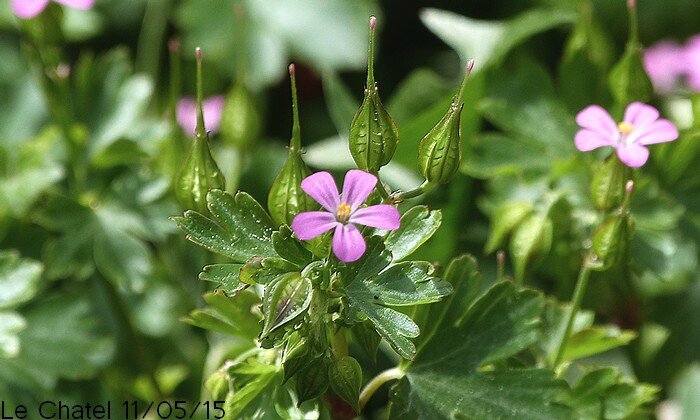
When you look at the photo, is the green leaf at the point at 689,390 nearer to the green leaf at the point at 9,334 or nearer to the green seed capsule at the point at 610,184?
the green seed capsule at the point at 610,184

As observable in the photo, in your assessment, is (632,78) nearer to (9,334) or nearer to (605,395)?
(605,395)

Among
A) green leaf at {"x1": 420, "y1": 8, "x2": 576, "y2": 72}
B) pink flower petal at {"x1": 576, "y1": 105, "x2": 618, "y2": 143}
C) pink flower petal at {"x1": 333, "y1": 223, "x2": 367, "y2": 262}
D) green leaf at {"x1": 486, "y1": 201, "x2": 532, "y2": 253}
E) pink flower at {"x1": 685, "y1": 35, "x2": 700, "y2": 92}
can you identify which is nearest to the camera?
pink flower petal at {"x1": 333, "y1": 223, "x2": 367, "y2": 262}

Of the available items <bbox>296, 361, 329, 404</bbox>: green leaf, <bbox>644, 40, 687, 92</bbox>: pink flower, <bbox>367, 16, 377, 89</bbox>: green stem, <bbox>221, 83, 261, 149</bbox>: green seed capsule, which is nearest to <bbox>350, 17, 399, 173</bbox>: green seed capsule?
<bbox>367, 16, 377, 89</bbox>: green stem

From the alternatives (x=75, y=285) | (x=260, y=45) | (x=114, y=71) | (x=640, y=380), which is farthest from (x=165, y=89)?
(x=640, y=380)

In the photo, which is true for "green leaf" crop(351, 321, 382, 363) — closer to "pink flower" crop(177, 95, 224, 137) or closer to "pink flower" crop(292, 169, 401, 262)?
"pink flower" crop(292, 169, 401, 262)

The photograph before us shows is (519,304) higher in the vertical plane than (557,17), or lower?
lower

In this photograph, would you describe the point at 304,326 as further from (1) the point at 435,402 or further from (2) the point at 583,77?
(2) the point at 583,77
